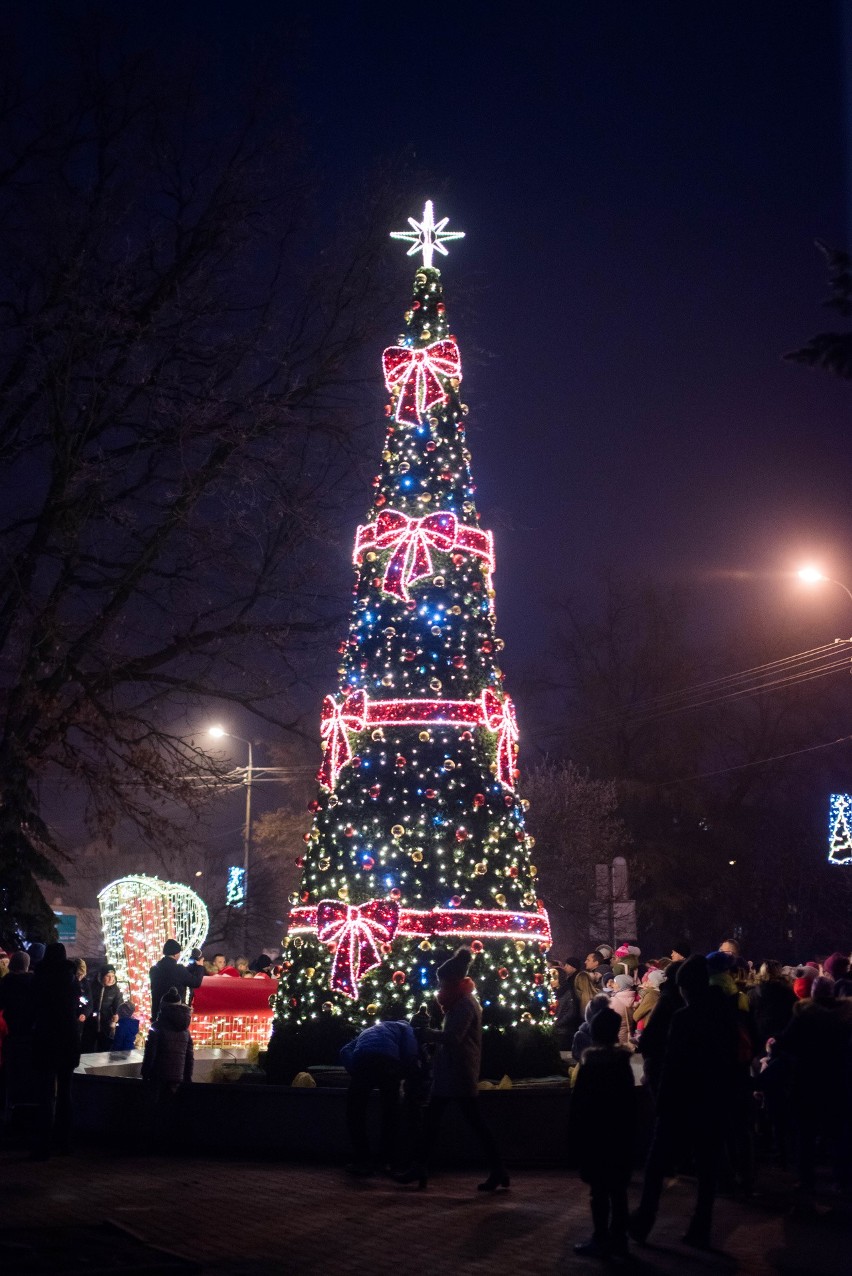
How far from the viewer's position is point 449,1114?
1179 centimetres

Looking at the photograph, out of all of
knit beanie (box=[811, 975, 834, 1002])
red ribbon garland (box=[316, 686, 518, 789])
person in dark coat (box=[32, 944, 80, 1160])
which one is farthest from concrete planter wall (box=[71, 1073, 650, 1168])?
red ribbon garland (box=[316, 686, 518, 789])

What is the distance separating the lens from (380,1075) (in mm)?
10766

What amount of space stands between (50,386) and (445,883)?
773 cm

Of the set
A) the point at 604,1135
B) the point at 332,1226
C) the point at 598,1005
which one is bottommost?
the point at 332,1226

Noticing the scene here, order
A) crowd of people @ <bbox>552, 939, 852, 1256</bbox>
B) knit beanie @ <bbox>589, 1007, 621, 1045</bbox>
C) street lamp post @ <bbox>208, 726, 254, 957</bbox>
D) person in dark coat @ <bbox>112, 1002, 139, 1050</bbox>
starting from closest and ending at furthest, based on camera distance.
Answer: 1. crowd of people @ <bbox>552, 939, 852, 1256</bbox>
2. knit beanie @ <bbox>589, 1007, 621, 1045</bbox>
3. person in dark coat @ <bbox>112, 1002, 139, 1050</bbox>
4. street lamp post @ <bbox>208, 726, 254, 957</bbox>

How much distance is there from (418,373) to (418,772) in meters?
4.71

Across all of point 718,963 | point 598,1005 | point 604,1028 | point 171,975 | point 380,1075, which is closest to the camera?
point 604,1028

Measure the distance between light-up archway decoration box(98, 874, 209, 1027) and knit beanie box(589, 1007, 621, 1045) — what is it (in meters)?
13.2

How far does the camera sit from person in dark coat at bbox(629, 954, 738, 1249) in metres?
8.20

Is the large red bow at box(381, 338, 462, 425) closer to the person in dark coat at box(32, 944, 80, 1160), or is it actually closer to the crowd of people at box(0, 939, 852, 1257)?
the crowd of people at box(0, 939, 852, 1257)

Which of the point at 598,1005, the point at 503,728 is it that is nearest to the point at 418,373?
the point at 503,728

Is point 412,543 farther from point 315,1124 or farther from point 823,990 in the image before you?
point 823,990

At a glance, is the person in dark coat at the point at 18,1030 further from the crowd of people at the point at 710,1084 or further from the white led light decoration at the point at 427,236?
the white led light decoration at the point at 427,236

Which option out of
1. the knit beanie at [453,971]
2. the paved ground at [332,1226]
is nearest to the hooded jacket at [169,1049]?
the paved ground at [332,1226]
